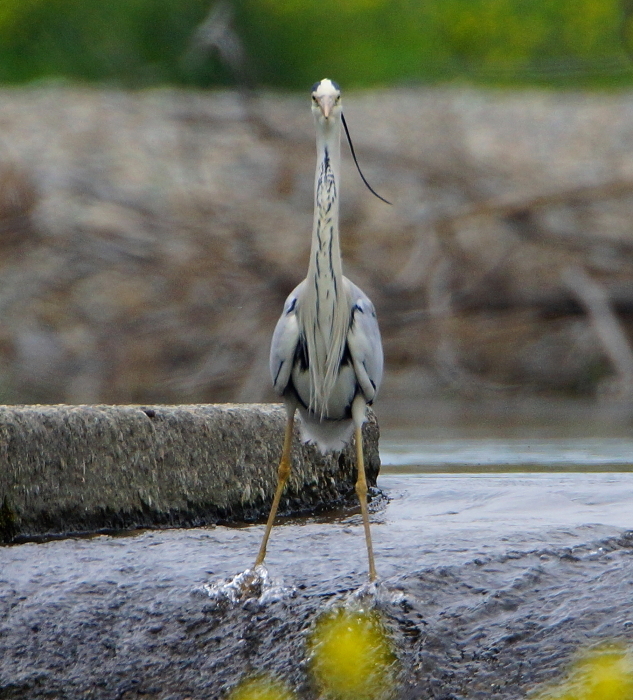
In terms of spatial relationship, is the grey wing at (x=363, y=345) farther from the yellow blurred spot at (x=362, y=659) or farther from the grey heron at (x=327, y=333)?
the yellow blurred spot at (x=362, y=659)

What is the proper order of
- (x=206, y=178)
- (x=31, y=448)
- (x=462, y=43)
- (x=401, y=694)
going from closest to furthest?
1. (x=401, y=694)
2. (x=31, y=448)
3. (x=206, y=178)
4. (x=462, y=43)

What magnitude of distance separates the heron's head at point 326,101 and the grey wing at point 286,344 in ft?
1.61

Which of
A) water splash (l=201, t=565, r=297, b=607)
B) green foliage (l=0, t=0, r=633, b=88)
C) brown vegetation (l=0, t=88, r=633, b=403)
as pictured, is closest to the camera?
water splash (l=201, t=565, r=297, b=607)

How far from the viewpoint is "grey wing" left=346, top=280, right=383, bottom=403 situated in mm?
3490

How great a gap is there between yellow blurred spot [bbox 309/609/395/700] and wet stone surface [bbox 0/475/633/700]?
0.11 feet

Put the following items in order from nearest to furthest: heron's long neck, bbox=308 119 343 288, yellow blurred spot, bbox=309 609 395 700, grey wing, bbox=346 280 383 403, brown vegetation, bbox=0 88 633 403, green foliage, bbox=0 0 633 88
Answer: yellow blurred spot, bbox=309 609 395 700
heron's long neck, bbox=308 119 343 288
grey wing, bbox=346 280 383 403
brown vegetation, bbox=0 88 633 403
green foliage, bbox=0 0 633 88

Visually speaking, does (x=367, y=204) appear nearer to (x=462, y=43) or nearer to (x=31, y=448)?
(x=462, y=43)

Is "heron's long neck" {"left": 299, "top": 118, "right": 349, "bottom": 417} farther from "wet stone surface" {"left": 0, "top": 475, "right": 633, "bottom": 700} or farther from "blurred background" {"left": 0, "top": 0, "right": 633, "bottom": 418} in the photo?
"blurred background" {"left": 0, "top": 0, "right": 633, "bottom": 418}

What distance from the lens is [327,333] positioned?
345 centimetres

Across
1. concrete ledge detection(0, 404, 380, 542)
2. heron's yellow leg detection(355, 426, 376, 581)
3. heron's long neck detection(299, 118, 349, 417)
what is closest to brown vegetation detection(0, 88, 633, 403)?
concrete ledge detection(0, 404, 380, 542)

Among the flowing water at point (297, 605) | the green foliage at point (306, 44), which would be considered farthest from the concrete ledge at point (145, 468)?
the green foliage at point (306, 44)

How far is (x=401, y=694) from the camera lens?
2824 millimetres

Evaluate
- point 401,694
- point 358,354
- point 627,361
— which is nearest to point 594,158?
point 627,361

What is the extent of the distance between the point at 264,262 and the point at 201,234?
636 mm
